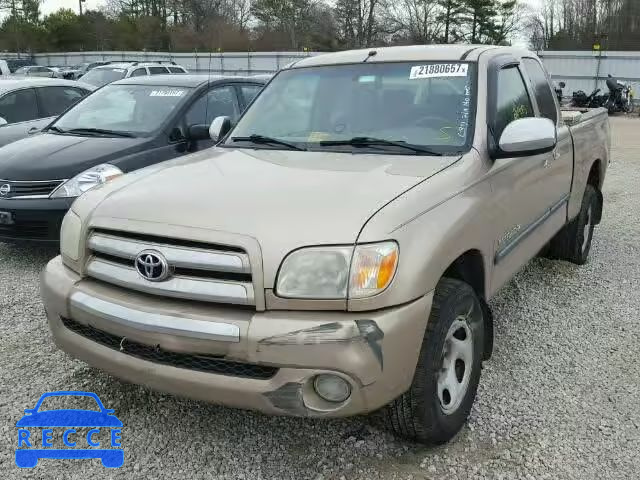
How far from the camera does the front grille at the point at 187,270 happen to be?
7.67ft

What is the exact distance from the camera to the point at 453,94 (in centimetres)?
347

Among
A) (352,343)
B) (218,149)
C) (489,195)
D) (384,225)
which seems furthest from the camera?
(218,149)

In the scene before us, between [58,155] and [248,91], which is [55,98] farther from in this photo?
[58,155]

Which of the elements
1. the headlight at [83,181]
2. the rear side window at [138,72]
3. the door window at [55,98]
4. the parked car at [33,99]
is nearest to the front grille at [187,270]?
the headlight at [83,181]

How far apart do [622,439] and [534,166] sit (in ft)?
5.52

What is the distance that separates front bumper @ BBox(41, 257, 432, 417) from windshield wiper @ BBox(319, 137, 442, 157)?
1063 millimetres

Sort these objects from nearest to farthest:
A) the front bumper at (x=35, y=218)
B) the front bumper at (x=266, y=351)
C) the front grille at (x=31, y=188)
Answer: the front bumper at (x=266, y=351), the front bumper at (x=35, y=218), the front grille at (x=31, y=188)

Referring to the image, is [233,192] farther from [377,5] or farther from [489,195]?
[377,5]

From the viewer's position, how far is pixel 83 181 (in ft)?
17.3

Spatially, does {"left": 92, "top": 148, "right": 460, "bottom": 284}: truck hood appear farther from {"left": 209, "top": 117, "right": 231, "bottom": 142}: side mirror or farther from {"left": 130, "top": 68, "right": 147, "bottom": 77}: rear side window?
{"left": 130, "top": 68, "right": 147, "bottom": 77}: rear side window

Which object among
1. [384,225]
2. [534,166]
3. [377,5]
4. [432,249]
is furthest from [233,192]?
[377,5]

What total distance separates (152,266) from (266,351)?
0.60 m

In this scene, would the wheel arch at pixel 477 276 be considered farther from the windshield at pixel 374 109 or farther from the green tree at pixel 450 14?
the green tree at pixel 450 14

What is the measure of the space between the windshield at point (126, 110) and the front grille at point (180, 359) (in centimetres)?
372
